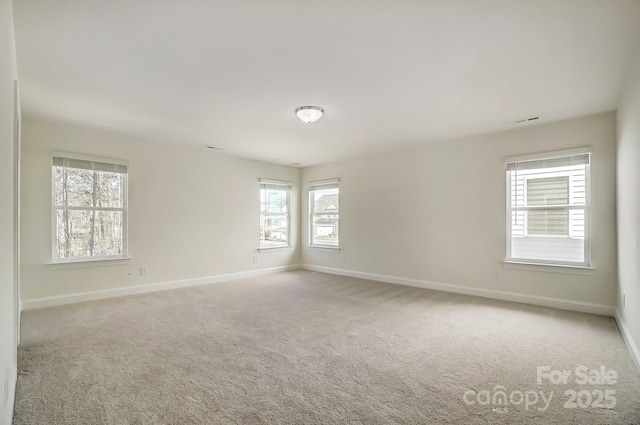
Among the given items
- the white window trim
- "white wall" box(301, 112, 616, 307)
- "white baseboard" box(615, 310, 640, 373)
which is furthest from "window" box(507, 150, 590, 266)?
the white window trim

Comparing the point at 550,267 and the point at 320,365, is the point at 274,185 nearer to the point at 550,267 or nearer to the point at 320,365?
the point at 320,365

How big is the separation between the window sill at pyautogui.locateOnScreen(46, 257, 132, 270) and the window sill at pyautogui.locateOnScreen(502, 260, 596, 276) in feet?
18.7

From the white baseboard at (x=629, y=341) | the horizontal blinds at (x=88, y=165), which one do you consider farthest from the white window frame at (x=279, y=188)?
the white baseboard at (x=629, y=341)

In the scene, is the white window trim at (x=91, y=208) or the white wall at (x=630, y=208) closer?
the white wall at (x=630, y=208)

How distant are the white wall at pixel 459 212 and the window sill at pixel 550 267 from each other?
0.06 meters

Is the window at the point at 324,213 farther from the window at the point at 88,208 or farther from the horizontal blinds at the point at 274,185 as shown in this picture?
the window at the point at 88,208

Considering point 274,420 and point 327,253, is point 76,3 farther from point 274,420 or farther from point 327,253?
point 327,253

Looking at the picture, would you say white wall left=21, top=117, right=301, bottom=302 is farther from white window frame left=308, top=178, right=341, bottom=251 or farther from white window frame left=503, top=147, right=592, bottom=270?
white window frame left=503, top=147, right=592, bottom=270

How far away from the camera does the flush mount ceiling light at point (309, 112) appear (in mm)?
Answer: 3566

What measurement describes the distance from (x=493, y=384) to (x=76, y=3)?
370 cm

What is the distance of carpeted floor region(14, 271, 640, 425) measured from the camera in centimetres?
192

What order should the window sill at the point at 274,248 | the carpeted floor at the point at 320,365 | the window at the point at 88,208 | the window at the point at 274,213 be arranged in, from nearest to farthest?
the carpeted floor at the point at 320,365
the window at the point at 88,208
the window sill at the point at 274,248
the window at the point at 274,213

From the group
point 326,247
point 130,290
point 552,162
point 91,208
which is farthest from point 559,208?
point 91,208

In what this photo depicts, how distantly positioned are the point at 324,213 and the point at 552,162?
4.23 metres
